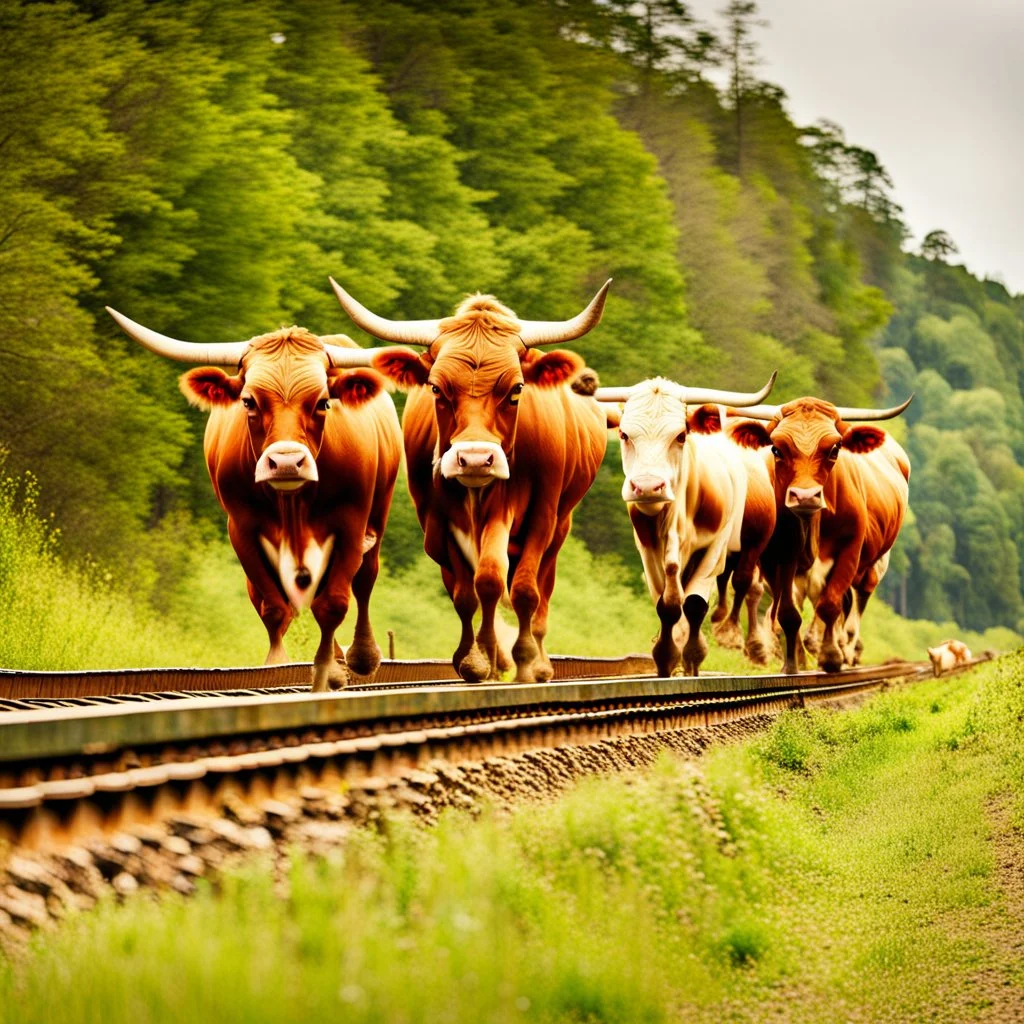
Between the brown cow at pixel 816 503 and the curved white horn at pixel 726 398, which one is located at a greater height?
the curved white horn at pixel 726 398

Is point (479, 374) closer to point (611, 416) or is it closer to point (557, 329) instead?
point (557, 329)

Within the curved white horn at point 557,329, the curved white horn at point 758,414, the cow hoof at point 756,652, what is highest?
the curved white horn at point 557,329

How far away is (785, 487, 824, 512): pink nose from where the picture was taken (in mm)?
19750

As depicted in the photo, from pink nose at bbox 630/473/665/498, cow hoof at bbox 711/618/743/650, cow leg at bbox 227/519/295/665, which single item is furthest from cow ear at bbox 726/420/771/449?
cow leg at bbox 227/519/295/665

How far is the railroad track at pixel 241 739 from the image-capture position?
20.7ft

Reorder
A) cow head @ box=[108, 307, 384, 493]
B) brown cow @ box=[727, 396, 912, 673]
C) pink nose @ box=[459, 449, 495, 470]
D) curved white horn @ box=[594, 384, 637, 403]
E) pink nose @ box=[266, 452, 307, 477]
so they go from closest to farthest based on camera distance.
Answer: pink nose @ box=[266, 452, 307, 477]
cow head @ box=[108, 307, 384, 493]
pink nose @ box=[459, 449, 495, 470]
curved white horn @ box=[594, 384, 637, 403]
brown cow @ box=[727, 396, 912, 673]

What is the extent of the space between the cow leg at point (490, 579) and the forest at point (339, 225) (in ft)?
24.3

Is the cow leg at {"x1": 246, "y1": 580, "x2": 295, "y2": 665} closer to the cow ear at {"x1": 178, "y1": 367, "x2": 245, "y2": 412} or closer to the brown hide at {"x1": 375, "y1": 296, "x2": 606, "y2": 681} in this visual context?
the brown hide at {"x1": 375, "y1": 296, "x2": 606, "y2": 681}

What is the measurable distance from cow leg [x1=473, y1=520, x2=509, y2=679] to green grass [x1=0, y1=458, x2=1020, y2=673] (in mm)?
6912

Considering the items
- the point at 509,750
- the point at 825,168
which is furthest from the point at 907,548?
the point at 509,750

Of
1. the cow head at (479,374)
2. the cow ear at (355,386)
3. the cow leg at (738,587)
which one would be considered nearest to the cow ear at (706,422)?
Result: the cow leg at (738,587)

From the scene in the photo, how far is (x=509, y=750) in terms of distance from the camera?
9.63 m

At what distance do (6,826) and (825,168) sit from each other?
79.1 metres

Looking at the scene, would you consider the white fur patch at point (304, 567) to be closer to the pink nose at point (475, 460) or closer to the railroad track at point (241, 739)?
the railroad track at point (241, 739)
